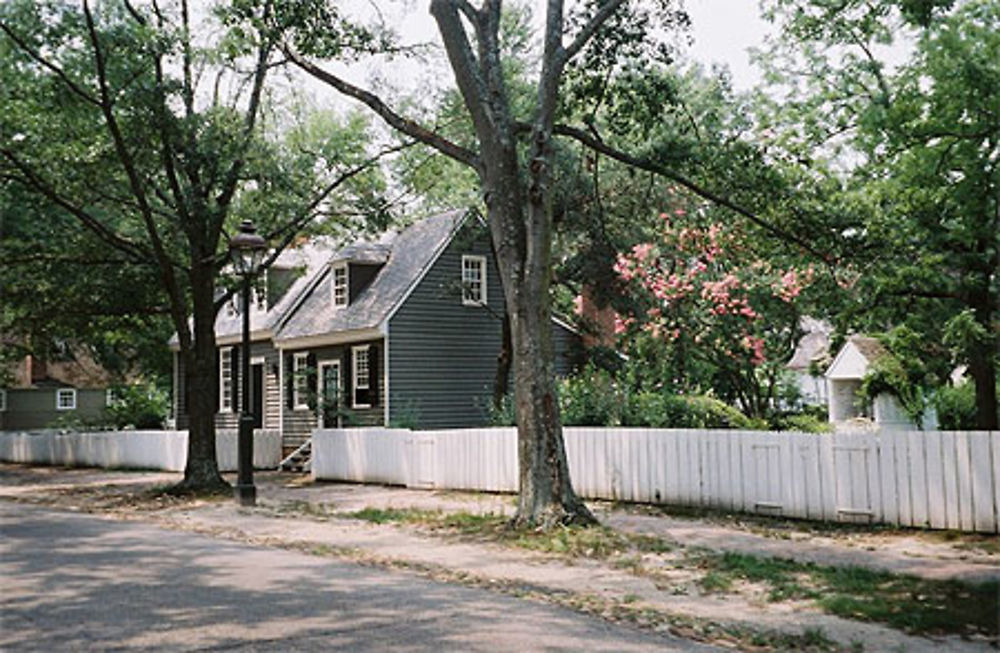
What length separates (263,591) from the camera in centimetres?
797

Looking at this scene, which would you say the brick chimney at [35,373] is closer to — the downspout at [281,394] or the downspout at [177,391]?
the downspout at [177,391]

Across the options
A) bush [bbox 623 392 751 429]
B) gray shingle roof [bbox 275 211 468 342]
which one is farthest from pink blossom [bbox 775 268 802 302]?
gray shingle roof [bbox 275 211 468 342]

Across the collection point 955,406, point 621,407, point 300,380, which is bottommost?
point 955,406

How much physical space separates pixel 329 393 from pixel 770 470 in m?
16.0

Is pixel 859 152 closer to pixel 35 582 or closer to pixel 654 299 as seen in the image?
pixel 654 299

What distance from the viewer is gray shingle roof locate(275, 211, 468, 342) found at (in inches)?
997

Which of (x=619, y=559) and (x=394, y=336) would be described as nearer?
(x=619, y=559)

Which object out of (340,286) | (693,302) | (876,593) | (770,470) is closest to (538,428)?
(770,470)

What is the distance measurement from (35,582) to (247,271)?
27.9 feet

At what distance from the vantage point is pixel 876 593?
8.05 m

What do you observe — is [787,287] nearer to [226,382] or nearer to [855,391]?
[855,391]

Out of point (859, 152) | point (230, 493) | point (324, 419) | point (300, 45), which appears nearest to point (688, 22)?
point (300, 45)

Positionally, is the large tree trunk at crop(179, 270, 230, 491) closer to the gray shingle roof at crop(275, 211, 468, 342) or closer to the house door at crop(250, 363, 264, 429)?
the gray shingle roof at crop(275, 211, 468, 342)

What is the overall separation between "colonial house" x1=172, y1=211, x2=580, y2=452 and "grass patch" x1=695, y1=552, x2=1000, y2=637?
47.4 feet
